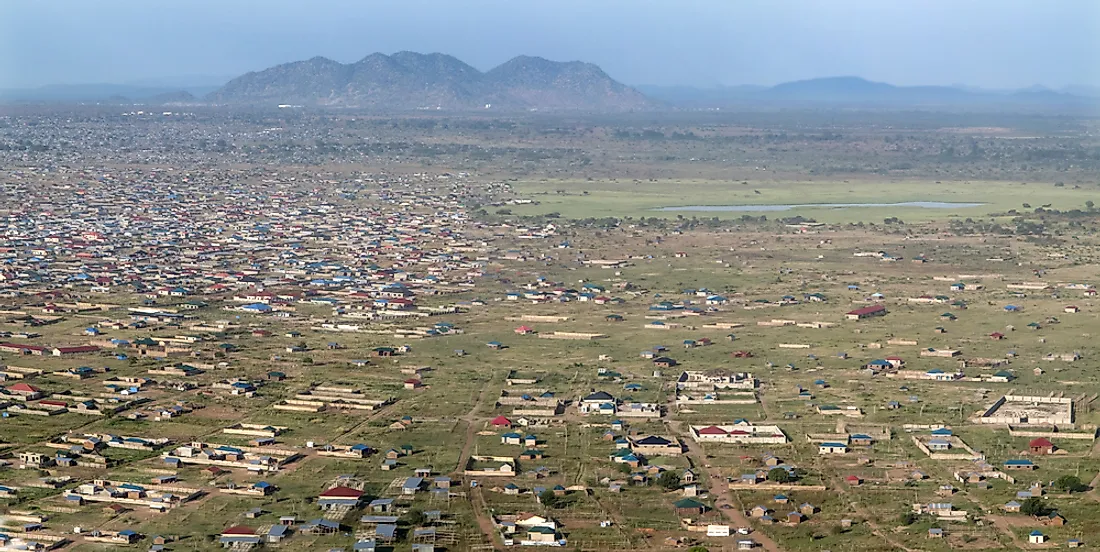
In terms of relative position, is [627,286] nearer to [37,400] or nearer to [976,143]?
[37,400]

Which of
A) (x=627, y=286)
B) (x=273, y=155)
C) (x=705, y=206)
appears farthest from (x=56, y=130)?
(x=627, y=286)

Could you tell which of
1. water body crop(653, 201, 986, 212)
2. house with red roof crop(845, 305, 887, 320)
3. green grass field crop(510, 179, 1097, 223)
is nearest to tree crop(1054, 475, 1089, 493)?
house with red roof crop(845, 305, 887, 320)

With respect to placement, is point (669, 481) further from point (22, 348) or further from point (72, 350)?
point (22, 348)

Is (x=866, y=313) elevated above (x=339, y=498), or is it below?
below

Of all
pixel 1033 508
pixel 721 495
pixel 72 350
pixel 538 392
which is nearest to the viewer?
pixel 1033 508

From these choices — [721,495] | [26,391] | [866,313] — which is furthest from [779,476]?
[866,313]

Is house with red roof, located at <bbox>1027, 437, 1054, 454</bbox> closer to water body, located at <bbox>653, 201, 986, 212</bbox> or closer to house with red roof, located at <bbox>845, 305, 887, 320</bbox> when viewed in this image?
house with red roof, located at <bbox>845, 305, 887, 320</bbox>
